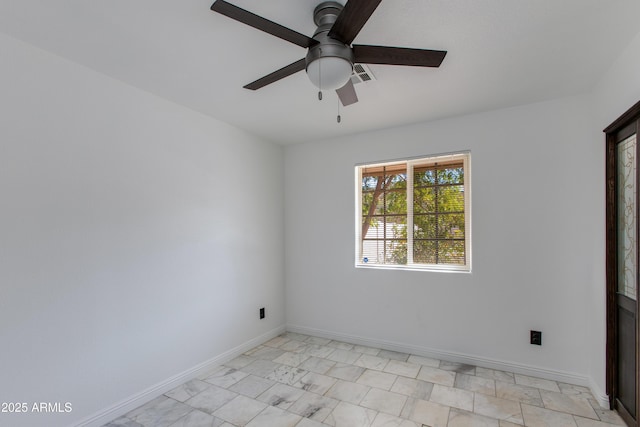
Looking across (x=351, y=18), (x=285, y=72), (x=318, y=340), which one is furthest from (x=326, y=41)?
(x=318, y=340)

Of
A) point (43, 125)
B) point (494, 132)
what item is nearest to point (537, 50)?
point (494, 132)

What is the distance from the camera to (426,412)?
2.22 metres

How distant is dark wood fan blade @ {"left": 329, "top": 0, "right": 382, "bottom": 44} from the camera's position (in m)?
1.19

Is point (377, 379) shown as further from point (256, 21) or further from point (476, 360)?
point (256, 21)

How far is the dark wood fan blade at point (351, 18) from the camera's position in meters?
1.19

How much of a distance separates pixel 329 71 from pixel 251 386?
100 inches

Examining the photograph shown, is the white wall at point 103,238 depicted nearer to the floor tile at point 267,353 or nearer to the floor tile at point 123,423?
the floor tile at point 123,423

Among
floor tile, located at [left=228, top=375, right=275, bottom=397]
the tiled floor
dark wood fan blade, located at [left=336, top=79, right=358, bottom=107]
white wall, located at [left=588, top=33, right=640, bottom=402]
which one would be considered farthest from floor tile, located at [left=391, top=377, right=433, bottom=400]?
dark wood fan blade, located at [left=336, top=79, right=358, bottom=107]

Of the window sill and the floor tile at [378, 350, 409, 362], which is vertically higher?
the window sill

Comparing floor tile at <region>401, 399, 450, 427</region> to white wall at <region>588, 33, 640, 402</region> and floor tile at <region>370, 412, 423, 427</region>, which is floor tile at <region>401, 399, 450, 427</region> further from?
white wall at <region>588, 33, 640, 402</region>

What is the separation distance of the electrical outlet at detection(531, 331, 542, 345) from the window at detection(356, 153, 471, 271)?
771 millimetres

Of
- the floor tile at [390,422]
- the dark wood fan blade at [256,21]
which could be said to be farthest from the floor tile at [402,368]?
the dark wood fan blade at [256,21]

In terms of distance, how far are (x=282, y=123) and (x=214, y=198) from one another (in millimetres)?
1055

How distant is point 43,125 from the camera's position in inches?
74.9
